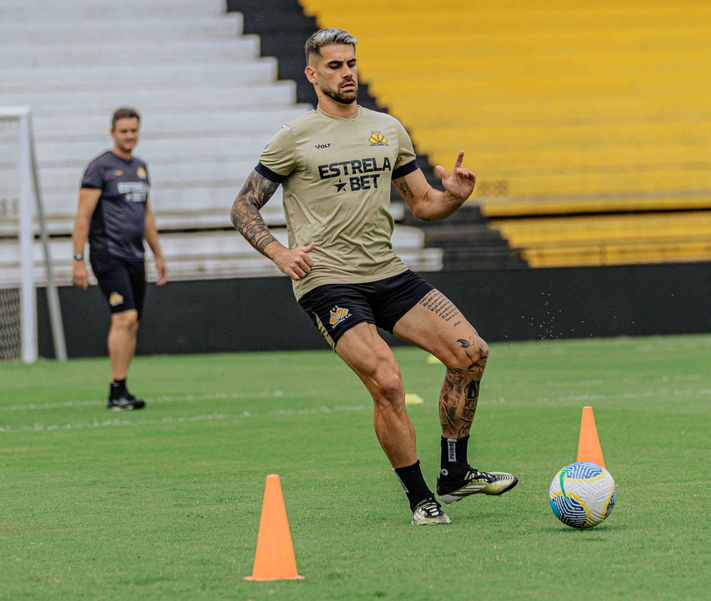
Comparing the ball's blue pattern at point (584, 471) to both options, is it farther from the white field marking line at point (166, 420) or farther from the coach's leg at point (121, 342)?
the coach's leg at point (121, 342)

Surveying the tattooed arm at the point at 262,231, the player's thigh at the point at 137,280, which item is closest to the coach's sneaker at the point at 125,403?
the player's thigh at the point at 137,280

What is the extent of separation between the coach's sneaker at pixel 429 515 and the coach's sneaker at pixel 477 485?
280 mm

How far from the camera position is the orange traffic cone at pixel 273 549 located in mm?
3451

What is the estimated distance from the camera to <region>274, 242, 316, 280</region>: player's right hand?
15.2 ft

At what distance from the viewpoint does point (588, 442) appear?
496 cm

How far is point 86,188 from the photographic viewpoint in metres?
8.65

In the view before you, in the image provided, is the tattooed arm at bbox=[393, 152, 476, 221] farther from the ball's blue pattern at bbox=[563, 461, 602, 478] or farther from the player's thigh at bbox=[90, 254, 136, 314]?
the player's thigh at bbox=[90, 254, 136, 314]

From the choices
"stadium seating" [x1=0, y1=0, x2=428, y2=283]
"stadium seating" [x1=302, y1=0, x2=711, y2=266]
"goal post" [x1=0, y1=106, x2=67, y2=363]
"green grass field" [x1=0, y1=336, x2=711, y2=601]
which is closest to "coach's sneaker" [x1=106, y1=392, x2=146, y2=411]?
"green grass field" [x1=0, y1=336, x2=711, y2=601]

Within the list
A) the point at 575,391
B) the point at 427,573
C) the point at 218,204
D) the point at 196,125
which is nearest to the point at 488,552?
the point at 427,573

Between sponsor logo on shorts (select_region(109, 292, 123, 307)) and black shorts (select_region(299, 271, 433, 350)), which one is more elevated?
black shorts (select_region(299, 271, 433, 350))

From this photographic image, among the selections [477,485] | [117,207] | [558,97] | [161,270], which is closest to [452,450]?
[477,485]

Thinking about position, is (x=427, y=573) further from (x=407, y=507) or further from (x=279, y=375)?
(x=279, y=375)

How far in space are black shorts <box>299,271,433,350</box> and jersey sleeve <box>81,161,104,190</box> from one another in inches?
169

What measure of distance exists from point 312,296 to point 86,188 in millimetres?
4428
